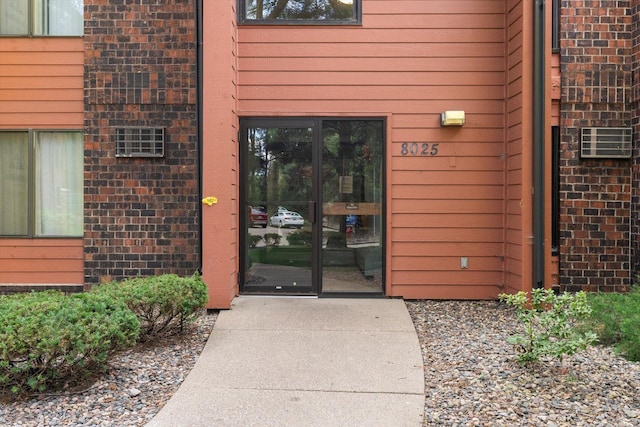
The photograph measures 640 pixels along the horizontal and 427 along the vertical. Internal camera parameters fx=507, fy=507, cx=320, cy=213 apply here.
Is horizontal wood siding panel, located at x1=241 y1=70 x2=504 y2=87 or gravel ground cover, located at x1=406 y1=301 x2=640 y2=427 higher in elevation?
horizontal wood siding panel, located at x1=241 y1=70 x2=504 y2=87

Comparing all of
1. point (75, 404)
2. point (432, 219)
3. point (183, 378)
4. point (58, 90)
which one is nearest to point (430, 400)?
point (183, 378)

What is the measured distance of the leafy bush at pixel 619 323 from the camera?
3.16 metres

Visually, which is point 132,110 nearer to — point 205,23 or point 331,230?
point 205,23

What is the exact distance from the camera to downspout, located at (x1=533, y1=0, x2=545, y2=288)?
555 cm

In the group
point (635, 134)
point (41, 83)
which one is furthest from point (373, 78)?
point (41, 83)

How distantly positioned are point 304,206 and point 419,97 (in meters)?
1.94

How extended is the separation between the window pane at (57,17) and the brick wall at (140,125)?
266 millimetres

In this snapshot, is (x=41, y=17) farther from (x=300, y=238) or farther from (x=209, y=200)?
(x=300, y=238)

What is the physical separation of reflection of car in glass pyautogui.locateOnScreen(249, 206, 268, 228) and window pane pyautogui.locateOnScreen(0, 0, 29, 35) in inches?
144

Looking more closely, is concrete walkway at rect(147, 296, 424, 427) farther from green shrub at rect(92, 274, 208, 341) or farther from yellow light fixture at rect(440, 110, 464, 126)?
yellow light fixture at rect(440, 110, 464, 126)

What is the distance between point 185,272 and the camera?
6.15 metres

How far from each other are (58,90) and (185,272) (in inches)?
108

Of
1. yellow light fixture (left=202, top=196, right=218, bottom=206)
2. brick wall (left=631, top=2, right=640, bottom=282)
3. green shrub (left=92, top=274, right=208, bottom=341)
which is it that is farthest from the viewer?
brick wall (left=631, top=2, right=640, bottom=282)

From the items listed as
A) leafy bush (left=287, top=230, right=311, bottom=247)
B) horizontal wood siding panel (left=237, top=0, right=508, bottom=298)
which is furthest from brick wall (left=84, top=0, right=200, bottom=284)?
leafy bush (left=287, top=230, right=311, bottom=247)
